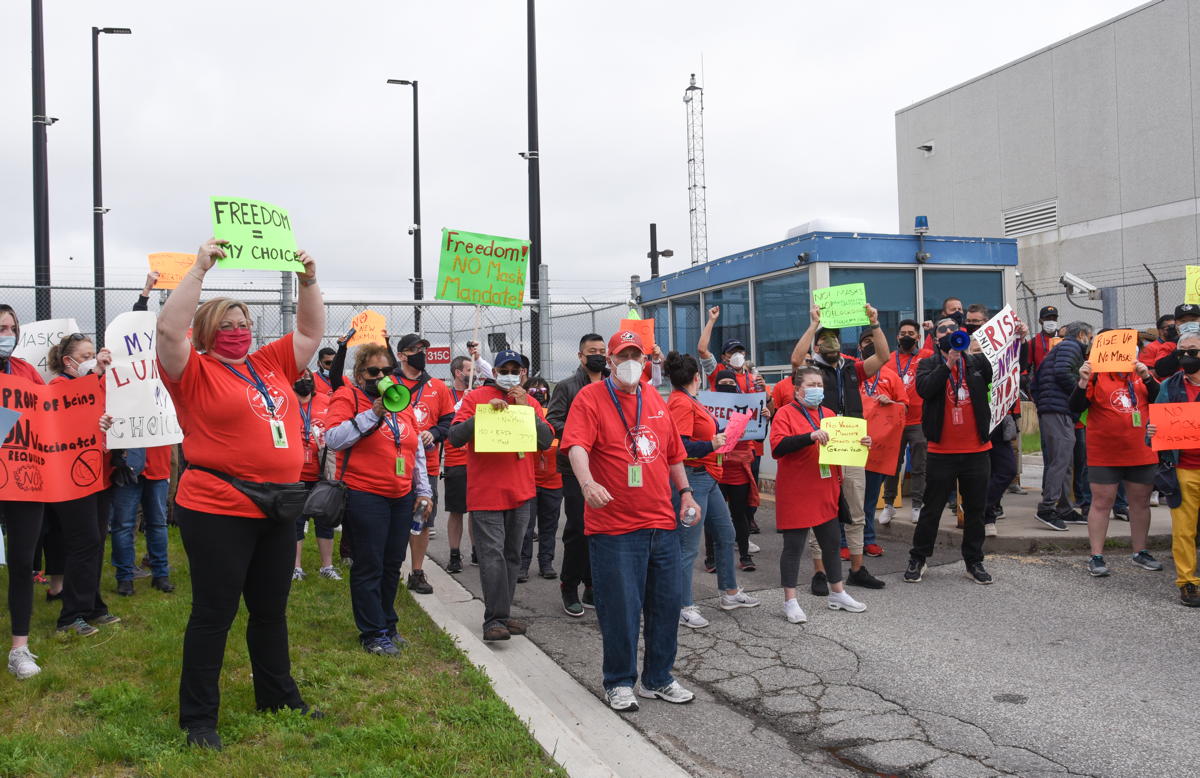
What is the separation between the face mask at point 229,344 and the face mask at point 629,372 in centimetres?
192

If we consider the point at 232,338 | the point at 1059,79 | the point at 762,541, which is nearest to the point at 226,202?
the point at 232,338

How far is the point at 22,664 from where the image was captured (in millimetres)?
5242

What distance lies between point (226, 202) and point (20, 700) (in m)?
2.73

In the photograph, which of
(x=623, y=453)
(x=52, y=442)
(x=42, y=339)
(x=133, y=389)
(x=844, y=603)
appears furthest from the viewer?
(x=844, y=603)

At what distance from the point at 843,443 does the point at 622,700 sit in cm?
291

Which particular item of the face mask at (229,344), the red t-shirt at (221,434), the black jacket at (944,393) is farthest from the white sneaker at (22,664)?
the black jacket at (944,393)

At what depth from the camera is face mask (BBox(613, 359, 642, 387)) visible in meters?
5.14

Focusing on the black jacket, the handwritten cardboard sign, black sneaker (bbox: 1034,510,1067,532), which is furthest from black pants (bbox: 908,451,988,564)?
black sneaker (bbox: 1034,510,1067,532)

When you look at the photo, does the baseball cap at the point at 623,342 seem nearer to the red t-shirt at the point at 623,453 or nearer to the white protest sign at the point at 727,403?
the red t-shirt at the point at 623,453

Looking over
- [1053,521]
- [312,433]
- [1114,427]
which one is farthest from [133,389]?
[1053,521]

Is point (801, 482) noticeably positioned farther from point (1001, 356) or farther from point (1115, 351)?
point (1115, 351)

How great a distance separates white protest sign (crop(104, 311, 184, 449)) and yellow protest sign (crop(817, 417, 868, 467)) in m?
4.43

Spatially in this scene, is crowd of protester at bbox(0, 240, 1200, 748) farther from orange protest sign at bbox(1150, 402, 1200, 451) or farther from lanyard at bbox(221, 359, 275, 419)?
orange protest sign at bbox(1150, 402, 1200, 451)

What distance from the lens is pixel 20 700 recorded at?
4848mm
